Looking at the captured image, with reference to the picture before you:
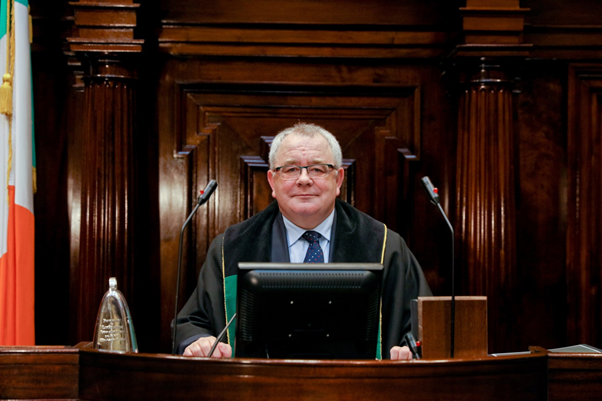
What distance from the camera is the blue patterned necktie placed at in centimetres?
295

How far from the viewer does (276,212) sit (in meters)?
3.12

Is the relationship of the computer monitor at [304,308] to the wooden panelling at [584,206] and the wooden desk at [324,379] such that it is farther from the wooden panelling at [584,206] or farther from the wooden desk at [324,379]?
the wooden panelling at [584,206]

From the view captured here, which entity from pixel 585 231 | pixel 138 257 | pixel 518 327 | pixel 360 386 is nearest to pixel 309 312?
pixel 360 386

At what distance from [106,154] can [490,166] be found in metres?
2.13

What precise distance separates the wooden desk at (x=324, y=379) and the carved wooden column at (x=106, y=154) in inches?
66.9

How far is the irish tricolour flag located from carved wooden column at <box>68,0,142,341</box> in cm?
27

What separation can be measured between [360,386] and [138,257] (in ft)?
7.00

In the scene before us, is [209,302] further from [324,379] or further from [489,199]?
[489,199]

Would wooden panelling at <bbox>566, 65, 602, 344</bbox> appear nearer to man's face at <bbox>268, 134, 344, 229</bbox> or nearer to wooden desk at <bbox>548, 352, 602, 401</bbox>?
man's face at <bbox>268, 134, 344, 229</bbox>

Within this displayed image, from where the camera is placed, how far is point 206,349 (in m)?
2.37

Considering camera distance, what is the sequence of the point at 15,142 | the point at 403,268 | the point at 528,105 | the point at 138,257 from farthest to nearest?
the point at 528,105 → the point at 138,257 → the point at 15,142 → the point at 403,268

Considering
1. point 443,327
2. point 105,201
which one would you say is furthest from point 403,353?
point 105,201

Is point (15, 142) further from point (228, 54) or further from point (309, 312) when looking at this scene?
point (309, 312)

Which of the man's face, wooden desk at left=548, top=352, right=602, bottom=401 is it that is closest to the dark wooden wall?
the man's face
